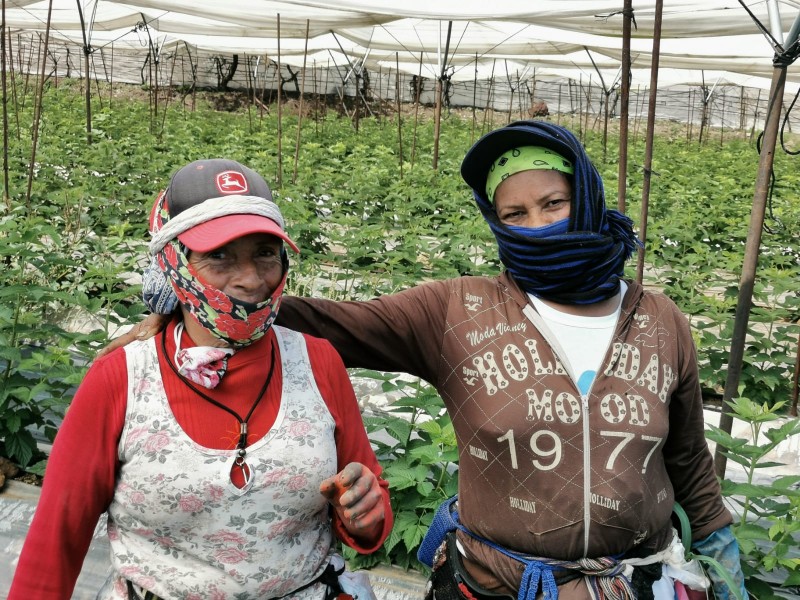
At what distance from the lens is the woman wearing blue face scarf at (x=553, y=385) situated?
4.79 feet

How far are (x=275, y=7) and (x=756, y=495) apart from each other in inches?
284

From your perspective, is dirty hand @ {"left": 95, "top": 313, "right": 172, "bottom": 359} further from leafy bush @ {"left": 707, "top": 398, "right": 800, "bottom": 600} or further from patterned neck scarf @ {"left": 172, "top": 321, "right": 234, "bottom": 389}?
leafy bush @ {"left": 707, "top": 398, "right": 800, "bottom": 600}

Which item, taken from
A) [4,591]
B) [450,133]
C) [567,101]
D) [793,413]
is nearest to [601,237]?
[4,591]

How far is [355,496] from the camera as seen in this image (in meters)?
1.18

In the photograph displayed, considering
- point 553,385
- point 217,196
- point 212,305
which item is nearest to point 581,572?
point 553,385

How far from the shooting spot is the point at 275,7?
26.1 feet

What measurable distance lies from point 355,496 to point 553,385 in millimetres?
479

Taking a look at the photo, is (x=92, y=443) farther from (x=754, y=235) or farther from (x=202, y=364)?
(x=754, y=235)

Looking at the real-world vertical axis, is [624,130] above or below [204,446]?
above

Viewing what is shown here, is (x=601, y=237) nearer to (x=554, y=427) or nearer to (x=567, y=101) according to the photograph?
(x=554, y=427)

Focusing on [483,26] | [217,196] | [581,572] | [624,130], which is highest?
[483,26]

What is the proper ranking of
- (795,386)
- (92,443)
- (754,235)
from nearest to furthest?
(92,443), (754,235), (795,386)

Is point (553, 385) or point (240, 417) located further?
point (553, 385)

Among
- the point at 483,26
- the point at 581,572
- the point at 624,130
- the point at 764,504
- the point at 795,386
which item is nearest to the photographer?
the point at 581,572
